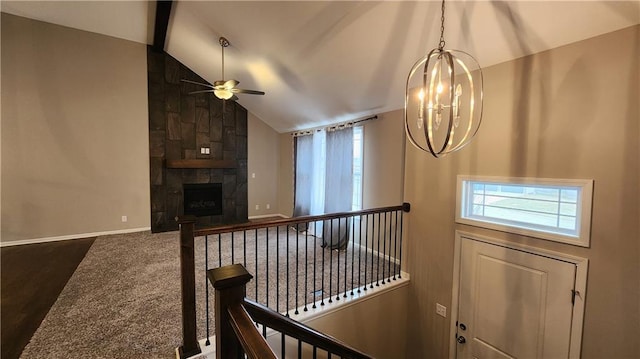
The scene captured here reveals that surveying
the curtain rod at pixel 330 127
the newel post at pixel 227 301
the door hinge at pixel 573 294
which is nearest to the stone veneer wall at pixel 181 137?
the curtain rod at pixel 330 127

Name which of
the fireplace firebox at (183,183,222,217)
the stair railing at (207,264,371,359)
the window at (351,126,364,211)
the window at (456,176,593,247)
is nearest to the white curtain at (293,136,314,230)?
the window at (351,126,364,211)

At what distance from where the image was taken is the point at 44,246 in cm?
442

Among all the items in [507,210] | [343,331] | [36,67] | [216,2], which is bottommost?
[343,331]

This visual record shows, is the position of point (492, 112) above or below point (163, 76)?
below

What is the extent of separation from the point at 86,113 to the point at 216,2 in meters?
3.55

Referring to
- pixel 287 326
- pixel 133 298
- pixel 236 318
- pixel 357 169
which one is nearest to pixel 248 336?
pixel 236 318

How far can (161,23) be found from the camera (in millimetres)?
4430

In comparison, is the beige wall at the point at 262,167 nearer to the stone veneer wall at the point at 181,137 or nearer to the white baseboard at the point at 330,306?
the stone veneer wall at the point at 181,137

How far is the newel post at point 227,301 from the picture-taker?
40.0 inches

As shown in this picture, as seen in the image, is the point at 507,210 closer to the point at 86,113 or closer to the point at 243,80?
the point at 243,80

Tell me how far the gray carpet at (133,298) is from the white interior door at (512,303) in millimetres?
1080

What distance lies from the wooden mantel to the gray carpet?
1.76 metres

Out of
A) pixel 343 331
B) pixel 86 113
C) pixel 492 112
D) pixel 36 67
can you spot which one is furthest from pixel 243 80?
pixel 343 331

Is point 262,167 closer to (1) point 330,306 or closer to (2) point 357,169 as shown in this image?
(2) point 357,169
